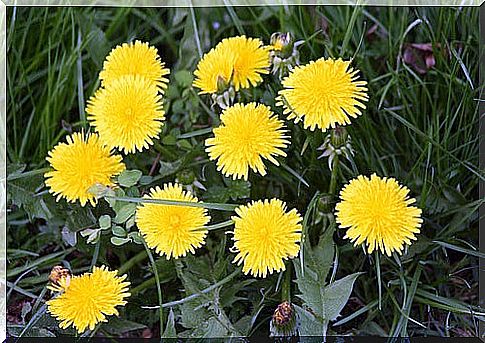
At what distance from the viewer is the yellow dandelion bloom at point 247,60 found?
808 mm

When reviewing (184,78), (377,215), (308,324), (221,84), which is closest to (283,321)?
(308,324)

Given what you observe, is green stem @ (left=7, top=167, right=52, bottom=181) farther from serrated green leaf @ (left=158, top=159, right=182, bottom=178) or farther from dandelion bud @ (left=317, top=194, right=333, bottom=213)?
dandelion bud @ (left=317, top=194, right=333, bottom=213)

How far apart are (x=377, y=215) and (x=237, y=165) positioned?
15 cm

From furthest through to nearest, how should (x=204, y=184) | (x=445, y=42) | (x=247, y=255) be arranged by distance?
(x=445, y=42)
(x=204, y=184)
(x=247, y=255)

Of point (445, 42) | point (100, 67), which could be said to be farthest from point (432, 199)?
point (100, 67)

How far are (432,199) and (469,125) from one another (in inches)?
4.3

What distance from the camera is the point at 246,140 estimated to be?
738mm

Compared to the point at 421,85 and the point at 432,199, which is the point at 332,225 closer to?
the point at 432,199

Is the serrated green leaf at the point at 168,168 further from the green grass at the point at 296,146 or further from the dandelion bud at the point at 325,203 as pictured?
the dandelion bud at the point at 325,203

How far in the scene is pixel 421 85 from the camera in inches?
37.9

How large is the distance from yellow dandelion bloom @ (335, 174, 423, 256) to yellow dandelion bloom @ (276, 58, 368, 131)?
0.24 feet

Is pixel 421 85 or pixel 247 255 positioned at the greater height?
pixel 421 85

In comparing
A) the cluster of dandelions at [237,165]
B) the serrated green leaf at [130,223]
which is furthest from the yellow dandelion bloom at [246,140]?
the serrated green leaf at [130,223]

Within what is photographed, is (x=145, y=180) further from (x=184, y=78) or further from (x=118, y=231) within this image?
(x=184, y=78)
